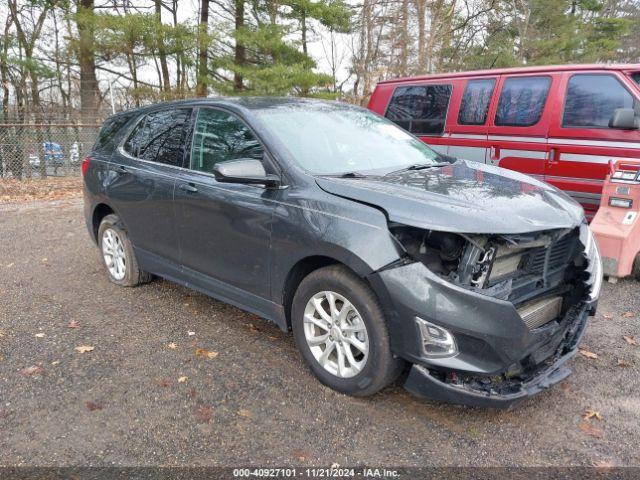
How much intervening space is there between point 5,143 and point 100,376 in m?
10.4

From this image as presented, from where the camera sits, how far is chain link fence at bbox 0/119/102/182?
37.1ft

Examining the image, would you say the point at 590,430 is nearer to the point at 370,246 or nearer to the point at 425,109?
the point at 370,246

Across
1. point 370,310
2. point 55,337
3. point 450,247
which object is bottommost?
point 55,337

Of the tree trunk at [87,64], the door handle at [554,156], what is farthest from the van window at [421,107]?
the tree trunk at [87,64]

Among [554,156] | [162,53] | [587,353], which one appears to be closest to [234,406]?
[587,353]

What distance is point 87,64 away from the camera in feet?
46.5

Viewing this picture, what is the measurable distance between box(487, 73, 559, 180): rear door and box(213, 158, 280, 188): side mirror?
3871 millimetres

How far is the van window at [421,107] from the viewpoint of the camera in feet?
21.7

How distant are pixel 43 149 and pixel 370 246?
11.8m

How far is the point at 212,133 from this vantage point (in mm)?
3633

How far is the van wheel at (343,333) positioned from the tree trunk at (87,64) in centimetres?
1216

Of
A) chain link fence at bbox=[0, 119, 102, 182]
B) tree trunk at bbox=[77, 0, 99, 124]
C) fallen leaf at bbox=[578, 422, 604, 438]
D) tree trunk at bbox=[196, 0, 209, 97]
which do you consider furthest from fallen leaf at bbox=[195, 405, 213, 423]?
tree trunk at bbox=[77, 0, 99, 124]

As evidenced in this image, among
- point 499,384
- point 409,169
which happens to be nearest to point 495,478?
point 499,384

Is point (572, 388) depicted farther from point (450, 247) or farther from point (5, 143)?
point (5, 143)
